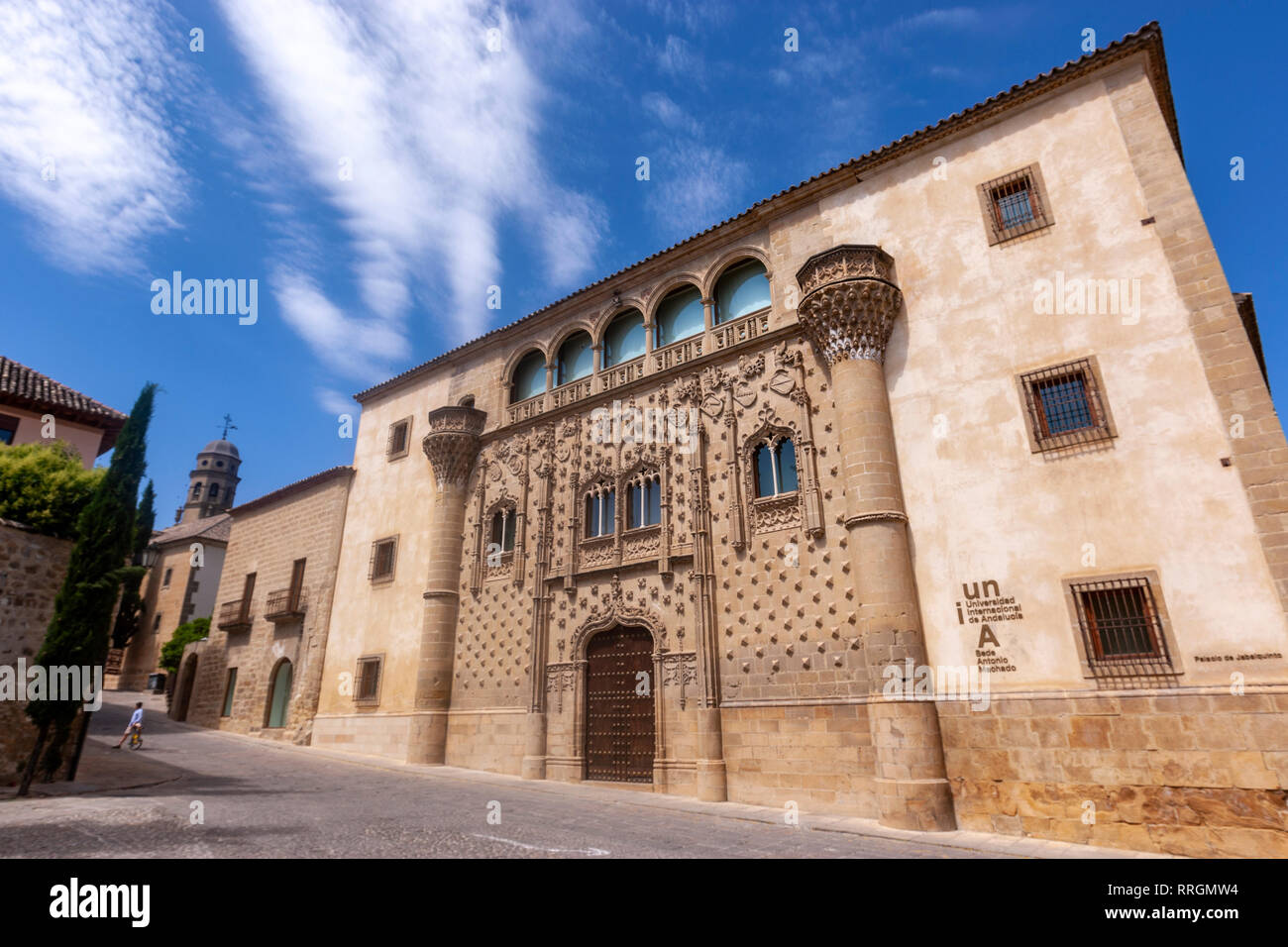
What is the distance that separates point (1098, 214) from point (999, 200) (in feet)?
6.21

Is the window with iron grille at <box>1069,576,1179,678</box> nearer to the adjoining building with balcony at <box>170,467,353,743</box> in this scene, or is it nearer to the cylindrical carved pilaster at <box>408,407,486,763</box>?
the cylindrical carved pilaster at <box>408,407,486,763</box>

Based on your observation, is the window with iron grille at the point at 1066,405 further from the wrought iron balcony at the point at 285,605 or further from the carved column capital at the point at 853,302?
the wrought iron balcony at the point at 285,605

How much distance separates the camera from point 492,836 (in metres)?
8.45

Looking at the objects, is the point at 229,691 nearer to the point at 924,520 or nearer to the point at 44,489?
the point at 44,489

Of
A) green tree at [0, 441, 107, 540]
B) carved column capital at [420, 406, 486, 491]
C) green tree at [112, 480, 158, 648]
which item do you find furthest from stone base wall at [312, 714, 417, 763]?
green tree at [112, 480, 158, 648]

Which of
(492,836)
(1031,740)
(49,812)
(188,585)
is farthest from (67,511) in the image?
(188,585)

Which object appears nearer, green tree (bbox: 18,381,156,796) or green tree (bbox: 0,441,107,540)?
green tree (bbox: 18,381,156,796)

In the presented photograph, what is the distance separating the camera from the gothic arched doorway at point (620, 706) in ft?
49.3

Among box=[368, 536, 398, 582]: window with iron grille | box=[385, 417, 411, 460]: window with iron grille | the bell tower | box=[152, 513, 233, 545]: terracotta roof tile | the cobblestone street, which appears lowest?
the cobblestone street

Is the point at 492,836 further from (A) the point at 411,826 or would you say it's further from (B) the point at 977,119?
(B) the point at 977,119

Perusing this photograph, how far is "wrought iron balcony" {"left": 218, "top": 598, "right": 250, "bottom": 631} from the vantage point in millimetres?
26234

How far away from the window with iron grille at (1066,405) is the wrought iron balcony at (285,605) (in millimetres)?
23626

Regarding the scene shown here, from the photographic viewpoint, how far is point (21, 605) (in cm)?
1212

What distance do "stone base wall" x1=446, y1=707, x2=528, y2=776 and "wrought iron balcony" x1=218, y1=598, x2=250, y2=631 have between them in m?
12.7
